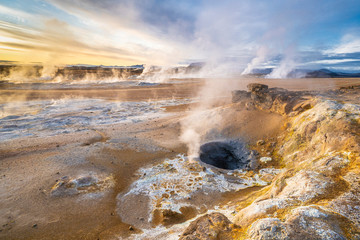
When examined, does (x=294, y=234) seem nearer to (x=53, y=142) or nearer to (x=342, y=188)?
(x=342, y=188)

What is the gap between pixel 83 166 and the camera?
27.3 ft

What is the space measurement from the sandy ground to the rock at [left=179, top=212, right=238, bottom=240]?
8.30 feet

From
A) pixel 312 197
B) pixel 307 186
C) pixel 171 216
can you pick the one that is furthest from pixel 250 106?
pixel 312 197

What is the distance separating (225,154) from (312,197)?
6822 millimetres

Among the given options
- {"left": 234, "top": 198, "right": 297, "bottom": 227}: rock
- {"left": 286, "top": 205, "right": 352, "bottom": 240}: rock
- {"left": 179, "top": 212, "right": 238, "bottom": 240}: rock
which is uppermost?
{"left": 286, "top": 205, "right": 352, "bottom": 240}: rock

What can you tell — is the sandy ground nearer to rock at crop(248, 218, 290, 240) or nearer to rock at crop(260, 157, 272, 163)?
rock at crop(260, 157, 272, 163)

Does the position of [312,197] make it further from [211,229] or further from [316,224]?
[211,229]

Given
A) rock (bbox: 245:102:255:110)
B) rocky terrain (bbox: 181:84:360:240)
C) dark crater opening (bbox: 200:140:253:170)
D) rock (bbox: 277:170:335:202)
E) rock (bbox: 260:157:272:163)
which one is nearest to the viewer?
rocky terrain (bbox: 181:84:360:240)

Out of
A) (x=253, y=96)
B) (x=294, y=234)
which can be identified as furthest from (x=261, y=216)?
(x=253, y=96)

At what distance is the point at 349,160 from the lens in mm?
4637

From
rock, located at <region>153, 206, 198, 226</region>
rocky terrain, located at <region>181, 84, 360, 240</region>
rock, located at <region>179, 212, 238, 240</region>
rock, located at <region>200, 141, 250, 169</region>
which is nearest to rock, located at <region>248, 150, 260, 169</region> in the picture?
rock, located at <region>200, 141, 250, 169</region>

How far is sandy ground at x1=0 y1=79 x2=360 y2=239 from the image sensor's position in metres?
5.32

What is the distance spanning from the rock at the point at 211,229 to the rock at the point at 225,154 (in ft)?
19.6

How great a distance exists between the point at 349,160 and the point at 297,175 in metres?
1.40
